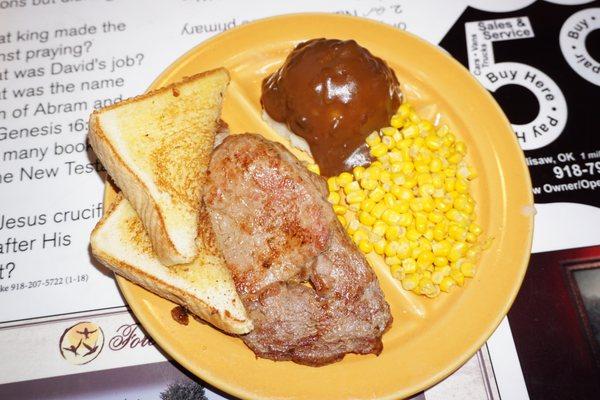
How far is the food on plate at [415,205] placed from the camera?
2.48 m

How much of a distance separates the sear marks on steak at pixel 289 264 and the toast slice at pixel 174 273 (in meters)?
0.10

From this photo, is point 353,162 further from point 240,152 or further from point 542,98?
point 542,98

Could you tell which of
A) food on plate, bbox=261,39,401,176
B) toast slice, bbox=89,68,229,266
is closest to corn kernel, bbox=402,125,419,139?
food on plate, bbox=261,39,401,176

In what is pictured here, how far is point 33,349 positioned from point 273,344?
51.4 inches

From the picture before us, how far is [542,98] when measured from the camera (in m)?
3.00

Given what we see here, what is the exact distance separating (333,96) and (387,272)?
101cm

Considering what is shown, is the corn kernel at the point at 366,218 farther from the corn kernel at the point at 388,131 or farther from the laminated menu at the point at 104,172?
the laminated menu at the point at 104,172

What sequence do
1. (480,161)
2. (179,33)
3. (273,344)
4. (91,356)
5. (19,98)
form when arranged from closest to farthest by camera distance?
(273,344)
(91,356)
(480,161)
(19,98)
(179,33)

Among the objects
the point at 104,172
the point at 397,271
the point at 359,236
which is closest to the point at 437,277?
the point at 397,271

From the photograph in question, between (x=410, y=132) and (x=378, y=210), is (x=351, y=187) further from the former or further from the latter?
(x=410, y=132)

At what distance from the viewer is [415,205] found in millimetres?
2557

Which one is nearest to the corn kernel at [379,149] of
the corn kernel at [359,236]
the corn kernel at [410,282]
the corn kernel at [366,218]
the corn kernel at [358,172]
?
the corn kernel at [358,172]

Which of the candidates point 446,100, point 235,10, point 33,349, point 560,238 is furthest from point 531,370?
point 235,10

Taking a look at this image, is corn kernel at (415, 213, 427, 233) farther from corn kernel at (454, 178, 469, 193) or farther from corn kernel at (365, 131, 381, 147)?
corn kernel at (365, 131, 381, 147)
